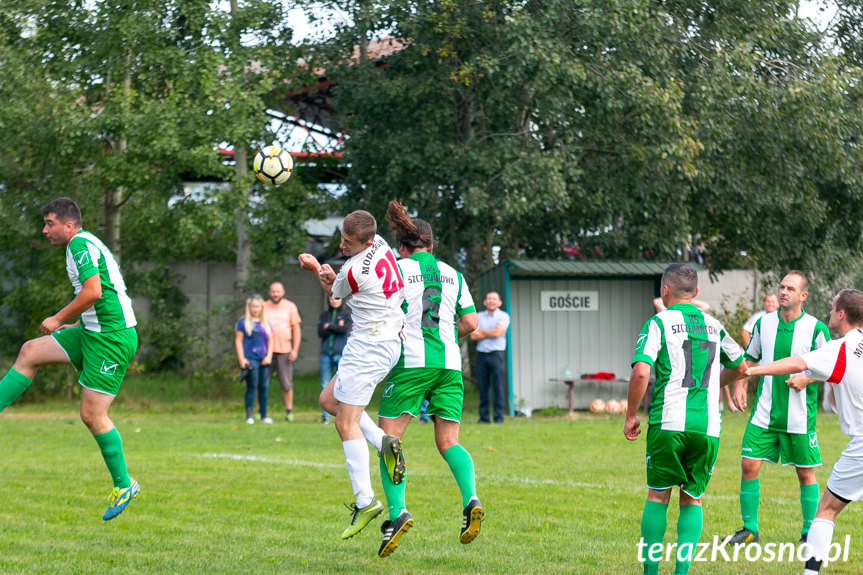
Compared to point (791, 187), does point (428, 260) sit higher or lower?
lower

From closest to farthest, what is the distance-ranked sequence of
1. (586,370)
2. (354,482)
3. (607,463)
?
(354,482)
(607,463)
(586,370)

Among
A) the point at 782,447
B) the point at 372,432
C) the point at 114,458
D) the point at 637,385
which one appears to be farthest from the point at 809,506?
the point at 114,458

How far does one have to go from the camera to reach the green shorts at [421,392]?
6789mm

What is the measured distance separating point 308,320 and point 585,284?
8.12 metres

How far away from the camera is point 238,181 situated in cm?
1856

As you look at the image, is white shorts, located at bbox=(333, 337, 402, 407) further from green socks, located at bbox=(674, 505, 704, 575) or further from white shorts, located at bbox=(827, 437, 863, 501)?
white shorts, located at bbox=(827, 437, 863, 501)

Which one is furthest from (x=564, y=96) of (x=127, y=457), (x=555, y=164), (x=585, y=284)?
(x=127, y=457)

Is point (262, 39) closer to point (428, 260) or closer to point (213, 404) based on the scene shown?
point (213, 404)

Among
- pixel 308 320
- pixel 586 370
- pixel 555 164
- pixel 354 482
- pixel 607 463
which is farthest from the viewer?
pixel 308 320

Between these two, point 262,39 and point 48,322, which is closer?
point 48,322

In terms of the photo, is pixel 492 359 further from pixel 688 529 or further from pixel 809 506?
pixel 688 529

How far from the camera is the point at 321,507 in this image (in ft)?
27.3

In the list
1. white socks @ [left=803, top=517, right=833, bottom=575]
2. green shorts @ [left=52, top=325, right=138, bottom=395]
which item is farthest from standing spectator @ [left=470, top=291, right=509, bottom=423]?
white socks @ [left=803, top=517, right=833, bottom=575]

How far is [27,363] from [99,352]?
2.04 ft
